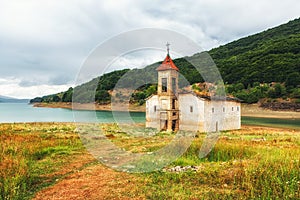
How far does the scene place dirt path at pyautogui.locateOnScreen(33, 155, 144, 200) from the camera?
7.59 metres

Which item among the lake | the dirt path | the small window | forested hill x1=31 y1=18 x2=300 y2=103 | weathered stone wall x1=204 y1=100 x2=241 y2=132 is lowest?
the dirt path

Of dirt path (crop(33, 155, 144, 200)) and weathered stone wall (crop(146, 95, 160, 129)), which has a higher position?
weathered stone wall (crop(146, 95, 160, 129))

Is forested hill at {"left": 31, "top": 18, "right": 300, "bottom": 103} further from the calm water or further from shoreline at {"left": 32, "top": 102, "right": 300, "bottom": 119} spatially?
the calm water

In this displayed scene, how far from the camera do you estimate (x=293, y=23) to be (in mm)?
174000

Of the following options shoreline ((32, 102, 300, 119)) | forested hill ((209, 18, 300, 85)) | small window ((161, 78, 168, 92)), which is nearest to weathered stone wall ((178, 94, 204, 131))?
small window ((161, 78, 168, 92))

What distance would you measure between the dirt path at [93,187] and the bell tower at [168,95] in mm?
21405

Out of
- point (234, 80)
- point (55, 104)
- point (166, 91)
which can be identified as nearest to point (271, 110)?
point (234, 80)

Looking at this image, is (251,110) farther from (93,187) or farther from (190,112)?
(93,187)

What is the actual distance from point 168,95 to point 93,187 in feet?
77.8

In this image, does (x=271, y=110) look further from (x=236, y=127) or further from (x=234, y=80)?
(x=236, y=127)

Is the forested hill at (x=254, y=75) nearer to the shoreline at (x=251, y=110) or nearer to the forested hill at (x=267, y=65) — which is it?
the forested hill at (x=267, y=65)

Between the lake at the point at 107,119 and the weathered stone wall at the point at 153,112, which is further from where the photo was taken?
the lake at the point at 107,119

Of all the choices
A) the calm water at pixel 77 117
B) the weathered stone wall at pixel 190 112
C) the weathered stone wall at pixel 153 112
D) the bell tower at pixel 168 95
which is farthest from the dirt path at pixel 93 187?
the calm water at pixel 77 117

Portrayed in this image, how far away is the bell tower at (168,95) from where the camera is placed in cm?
3080
